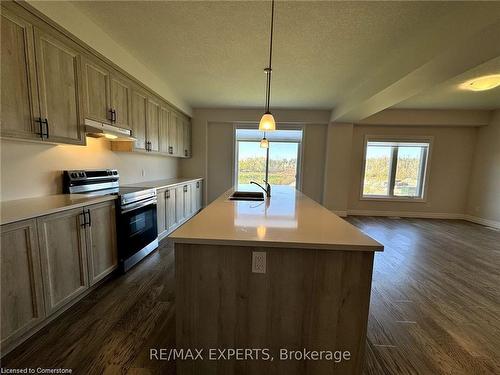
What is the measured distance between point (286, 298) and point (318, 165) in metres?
5.03

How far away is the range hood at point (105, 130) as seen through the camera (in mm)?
2225

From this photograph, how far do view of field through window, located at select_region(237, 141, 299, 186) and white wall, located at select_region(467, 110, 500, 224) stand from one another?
4.44 m

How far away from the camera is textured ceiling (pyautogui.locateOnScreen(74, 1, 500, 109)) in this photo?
1.97 m

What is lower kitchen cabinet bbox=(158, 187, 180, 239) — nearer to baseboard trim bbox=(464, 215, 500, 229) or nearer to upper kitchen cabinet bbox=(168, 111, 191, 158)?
upper kitchen cabinet bbox=(168, 111, 191, 158)

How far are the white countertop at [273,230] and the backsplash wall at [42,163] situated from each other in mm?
1717

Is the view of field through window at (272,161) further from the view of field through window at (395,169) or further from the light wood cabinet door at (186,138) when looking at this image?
the view of field through window at (395,169)

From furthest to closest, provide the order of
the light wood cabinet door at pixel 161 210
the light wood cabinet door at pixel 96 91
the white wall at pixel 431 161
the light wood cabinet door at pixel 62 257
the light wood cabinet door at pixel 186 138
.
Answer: the white wall at pixel 431 161
the light wood cabinet door at pixel 186 138
the light wood cabinet door at pixel 161 210
the light wood cabinet door at pixel 96 91
the light wood cabinet door at pixel 62 257

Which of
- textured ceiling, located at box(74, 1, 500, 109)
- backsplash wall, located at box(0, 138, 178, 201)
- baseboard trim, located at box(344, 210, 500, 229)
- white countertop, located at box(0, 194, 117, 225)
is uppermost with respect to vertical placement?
textured ceiling, located at box(74, 1, 500, 109)

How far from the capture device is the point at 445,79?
2.41 m

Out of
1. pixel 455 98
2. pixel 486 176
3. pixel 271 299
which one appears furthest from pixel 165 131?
pixel 486 176

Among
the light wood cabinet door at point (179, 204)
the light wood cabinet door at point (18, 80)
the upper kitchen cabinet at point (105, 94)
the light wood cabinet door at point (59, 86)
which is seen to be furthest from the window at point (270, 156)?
the light wood cabinet door at point (18, 80)

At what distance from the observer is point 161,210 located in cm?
349

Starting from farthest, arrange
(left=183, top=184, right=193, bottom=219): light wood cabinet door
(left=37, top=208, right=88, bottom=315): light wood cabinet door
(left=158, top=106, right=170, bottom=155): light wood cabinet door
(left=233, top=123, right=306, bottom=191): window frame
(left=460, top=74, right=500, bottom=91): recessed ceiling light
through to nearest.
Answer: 1. (left=233, top=123, right=306, bottom=191): window frame
2. (left=183, top=184, right=193, bottom=219): light wood cabinet door
3. (left=158, top=106, right=170, bottom=155): light wood cabinet door
4. (left=460, top=74, right=500, bottom=91): recessed ceiling light
5. (left=37, top=208, right=88, bottom=315): light wood cabinet door

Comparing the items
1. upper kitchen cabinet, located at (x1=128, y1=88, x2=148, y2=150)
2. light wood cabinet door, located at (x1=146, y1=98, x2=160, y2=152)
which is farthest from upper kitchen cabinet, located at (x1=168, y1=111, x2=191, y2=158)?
upper kitchen cabinet, located at (x1=128, y1=88, x2=148, y2=150)
